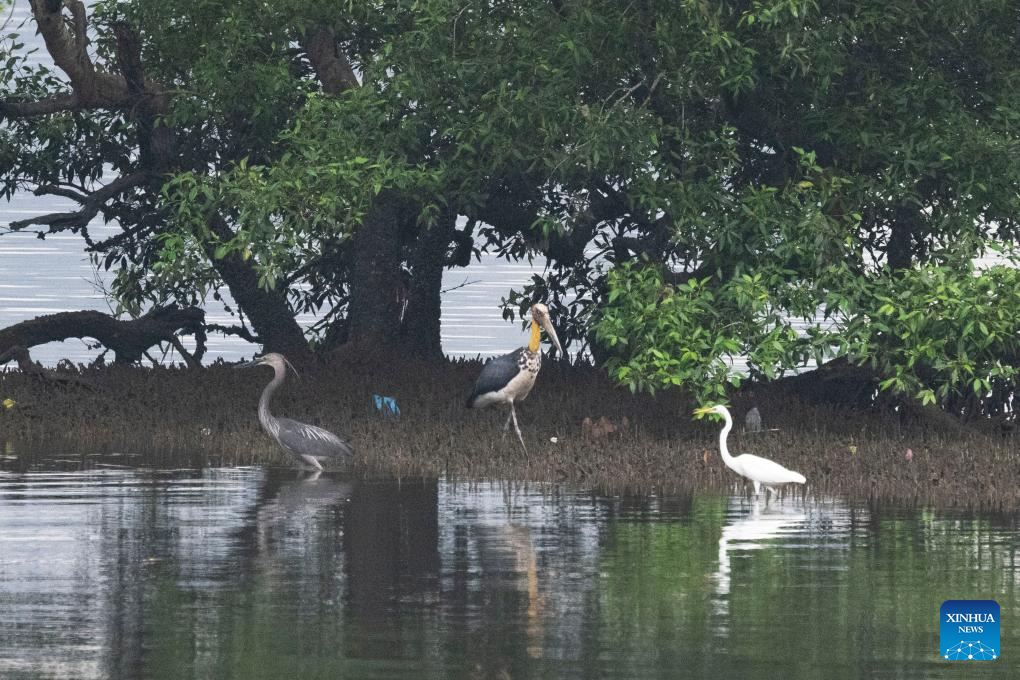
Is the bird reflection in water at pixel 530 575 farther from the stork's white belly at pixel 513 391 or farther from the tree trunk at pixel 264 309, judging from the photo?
the tree trunk at pixel 264 309

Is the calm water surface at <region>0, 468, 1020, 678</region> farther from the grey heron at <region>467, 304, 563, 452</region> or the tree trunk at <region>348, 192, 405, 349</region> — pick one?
the tree trunk at <region>348, 192, 405, 349</region>

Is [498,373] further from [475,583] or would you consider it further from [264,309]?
[475,583]

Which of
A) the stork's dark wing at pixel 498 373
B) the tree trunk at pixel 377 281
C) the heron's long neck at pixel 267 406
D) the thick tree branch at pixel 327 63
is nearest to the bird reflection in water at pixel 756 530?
the stork's dark wing at pixel 498 373

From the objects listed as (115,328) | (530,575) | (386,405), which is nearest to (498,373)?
(386,405)

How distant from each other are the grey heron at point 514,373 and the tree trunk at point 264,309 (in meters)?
7.53

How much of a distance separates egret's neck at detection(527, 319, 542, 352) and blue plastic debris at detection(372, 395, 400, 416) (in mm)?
2155

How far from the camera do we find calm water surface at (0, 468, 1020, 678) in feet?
32.6

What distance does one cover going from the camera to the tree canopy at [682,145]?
2145cm

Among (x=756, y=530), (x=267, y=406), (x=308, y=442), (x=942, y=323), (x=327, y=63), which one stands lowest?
(x=756, y=530)

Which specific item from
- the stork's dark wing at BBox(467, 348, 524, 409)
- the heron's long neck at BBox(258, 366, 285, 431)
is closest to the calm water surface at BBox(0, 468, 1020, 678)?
the heron's long neck at BBox(258, 366, 285, 431)

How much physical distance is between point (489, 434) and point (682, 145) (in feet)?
13.8

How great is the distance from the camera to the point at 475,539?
14.9 m

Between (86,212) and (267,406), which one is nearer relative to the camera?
(267,406)

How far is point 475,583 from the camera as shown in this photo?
41.3 feet
